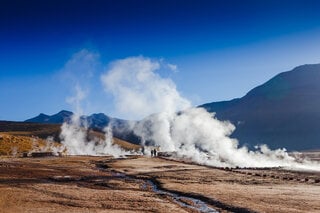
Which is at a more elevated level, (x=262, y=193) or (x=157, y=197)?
(x=262, y=193)

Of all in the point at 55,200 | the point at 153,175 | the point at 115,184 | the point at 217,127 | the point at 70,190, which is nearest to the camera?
the point at 55,200

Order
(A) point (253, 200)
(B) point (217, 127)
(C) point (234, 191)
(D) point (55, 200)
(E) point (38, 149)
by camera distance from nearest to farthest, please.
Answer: (D) point (55, 200) → (A) point (253, 200) → (C) point (234, 191) → (B) point (217, 127) → (E) point (38, 149)

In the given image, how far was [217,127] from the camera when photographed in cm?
15550

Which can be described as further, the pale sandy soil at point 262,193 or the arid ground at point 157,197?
the pale sandy soil at point 262,193

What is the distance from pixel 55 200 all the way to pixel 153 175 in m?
35.3

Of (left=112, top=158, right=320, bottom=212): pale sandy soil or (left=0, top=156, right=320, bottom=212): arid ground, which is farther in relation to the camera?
(left=112, top=158, right=320, bottom=212): pale sandy soil

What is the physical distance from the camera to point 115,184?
60000 millimetres

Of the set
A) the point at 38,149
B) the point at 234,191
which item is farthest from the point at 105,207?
the point at 38,149

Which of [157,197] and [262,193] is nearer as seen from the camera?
[157,197]

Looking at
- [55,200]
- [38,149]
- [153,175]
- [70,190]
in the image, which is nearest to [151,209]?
[55,200]

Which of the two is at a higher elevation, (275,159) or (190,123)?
(190,123)

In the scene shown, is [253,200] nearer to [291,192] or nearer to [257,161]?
[291,192]

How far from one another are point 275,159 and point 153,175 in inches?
2437

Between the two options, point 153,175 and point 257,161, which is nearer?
point 153,175
